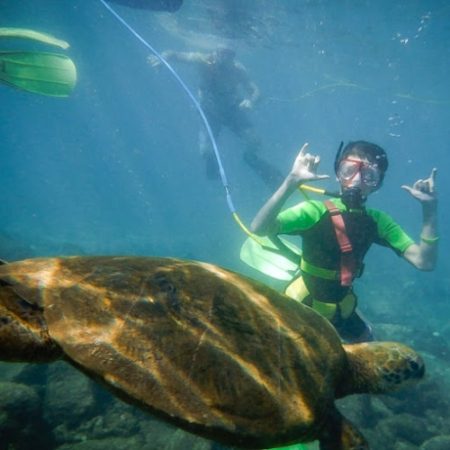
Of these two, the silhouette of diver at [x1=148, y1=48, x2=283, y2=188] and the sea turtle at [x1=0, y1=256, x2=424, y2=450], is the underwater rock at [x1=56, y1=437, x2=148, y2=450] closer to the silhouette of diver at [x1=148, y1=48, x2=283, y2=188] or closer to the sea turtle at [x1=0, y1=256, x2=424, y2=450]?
the sea turtle at [x1=0, y1=256, x2=424, y2=450]

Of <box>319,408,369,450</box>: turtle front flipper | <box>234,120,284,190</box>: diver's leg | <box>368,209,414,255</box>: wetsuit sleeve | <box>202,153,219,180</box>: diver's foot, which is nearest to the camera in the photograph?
<box>319,408,369,450</box>: turtle front flipper

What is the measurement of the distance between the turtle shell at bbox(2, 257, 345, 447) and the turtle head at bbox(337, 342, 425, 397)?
0.60 ft

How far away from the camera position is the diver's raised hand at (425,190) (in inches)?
182

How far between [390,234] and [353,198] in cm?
84

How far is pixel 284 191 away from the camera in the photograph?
4234 millimetres

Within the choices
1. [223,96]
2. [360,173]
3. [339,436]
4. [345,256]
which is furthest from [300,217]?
[223,96]

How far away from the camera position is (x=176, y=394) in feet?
5.46

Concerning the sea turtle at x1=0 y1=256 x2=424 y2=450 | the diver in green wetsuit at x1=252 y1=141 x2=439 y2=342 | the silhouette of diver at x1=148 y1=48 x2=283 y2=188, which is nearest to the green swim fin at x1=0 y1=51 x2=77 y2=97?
the sea turtle at x1=0 y1=256 x2=424 y2=450

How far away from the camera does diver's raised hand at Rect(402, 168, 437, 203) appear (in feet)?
15.1

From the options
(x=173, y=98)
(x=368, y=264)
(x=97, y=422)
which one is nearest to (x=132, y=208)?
(x=173, y=98)

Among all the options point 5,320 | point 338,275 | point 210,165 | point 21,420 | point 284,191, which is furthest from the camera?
point 210,165

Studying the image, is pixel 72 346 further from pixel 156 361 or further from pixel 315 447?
pixel 315 447

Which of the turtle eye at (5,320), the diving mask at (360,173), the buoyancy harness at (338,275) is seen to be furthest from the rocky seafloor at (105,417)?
the diving mask at (360,173)

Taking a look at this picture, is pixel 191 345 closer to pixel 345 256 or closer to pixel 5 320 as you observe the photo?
pixel 5 320
